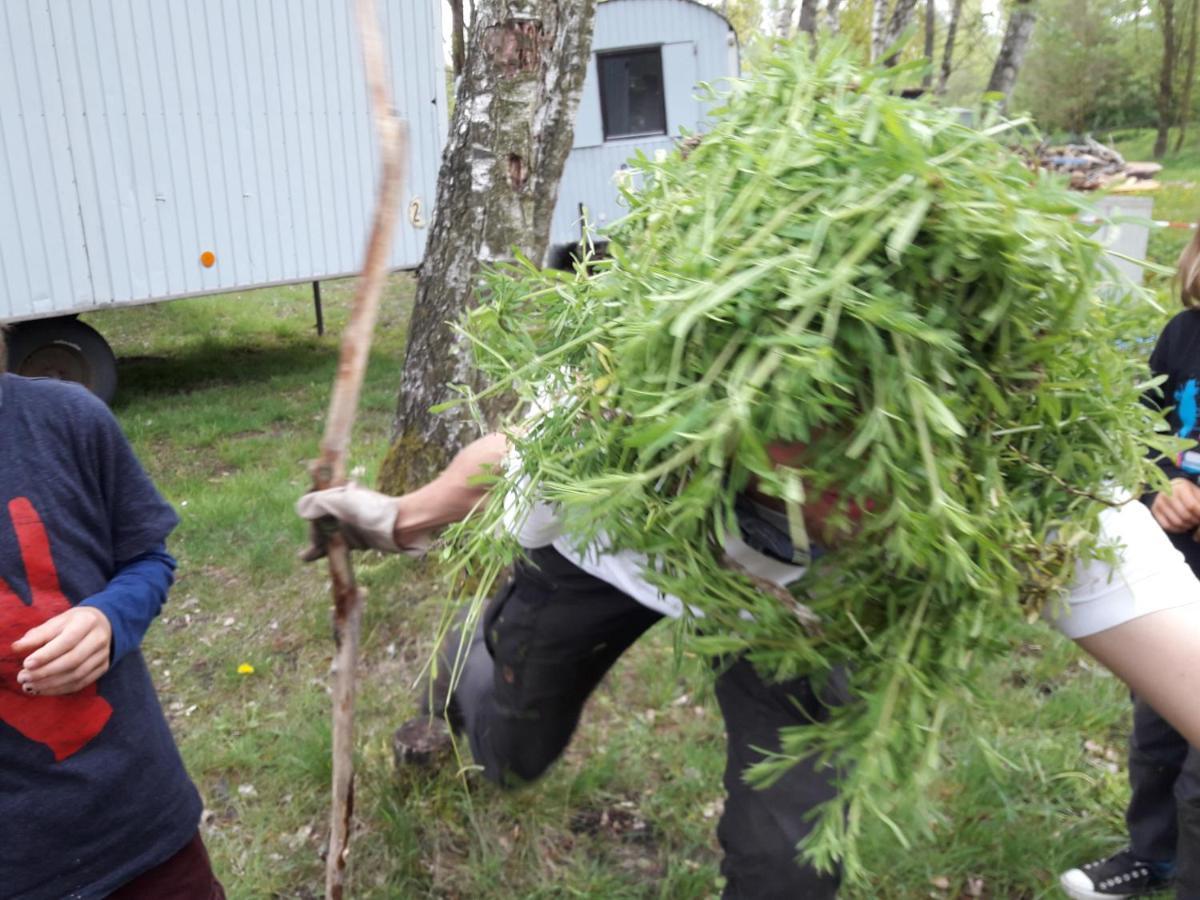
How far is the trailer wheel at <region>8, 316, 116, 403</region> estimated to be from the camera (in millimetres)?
7184

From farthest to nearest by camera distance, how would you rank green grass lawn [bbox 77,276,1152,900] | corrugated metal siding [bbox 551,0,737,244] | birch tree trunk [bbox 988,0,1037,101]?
birch tree trunk [bbox 988,0,1037,101], corrugated metal siding [bbox 551,0,737,244], green grass lawn [bbox 77,276,1152,900]

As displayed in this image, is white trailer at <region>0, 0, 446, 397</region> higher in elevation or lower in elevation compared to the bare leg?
higher

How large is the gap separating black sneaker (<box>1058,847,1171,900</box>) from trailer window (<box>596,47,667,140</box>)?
11.2 metres

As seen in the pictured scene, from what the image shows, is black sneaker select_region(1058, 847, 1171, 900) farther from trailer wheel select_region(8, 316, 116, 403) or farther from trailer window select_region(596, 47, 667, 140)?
trailer window select_region(596, 47, 667, 140)

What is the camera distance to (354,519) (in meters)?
1.87

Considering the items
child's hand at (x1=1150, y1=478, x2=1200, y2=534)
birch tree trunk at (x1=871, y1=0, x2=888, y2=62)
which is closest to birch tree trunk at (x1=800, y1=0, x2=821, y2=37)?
birch tree trunk at (x1=871, y1=0, x2=888, y2=62)

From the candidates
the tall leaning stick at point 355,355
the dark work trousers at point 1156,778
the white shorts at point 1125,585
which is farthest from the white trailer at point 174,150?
the white shorts at point 1125,585

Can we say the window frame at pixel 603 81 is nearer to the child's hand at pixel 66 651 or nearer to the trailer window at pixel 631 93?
the trailer window at pixel 631 93

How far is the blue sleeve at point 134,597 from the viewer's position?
1.79 metres

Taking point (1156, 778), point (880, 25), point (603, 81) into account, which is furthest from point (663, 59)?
point (1156, 778)

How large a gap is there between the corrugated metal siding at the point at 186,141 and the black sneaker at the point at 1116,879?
23.4 ft

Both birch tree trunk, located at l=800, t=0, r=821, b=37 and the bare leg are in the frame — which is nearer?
the bare leg

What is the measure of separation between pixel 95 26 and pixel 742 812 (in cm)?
731

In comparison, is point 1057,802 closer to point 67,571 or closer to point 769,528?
point 769,528
